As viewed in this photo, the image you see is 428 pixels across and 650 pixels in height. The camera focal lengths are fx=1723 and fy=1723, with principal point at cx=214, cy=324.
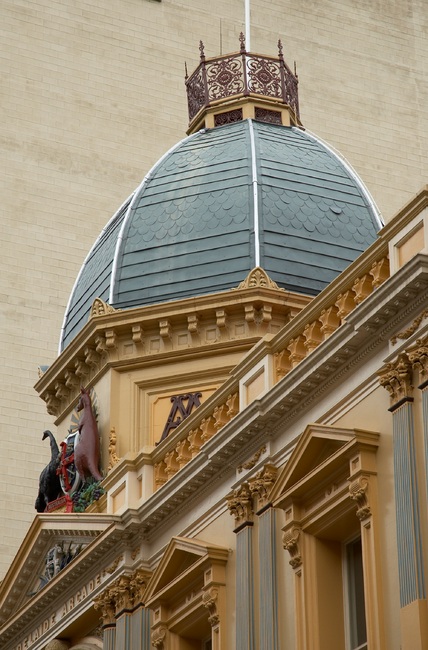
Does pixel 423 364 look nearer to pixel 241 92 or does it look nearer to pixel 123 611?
pixel 123 611

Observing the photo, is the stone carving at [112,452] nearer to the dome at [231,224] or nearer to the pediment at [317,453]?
the dome at [231,224]

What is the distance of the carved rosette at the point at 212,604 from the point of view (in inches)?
971

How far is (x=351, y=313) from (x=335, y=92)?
32662 millimetres

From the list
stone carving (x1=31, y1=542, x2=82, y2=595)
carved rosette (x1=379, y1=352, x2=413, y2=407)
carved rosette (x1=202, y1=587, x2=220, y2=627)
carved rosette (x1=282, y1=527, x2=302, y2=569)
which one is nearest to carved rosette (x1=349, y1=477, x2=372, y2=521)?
carved rosette (x1=379, y1=352, x2=413, y2=407)

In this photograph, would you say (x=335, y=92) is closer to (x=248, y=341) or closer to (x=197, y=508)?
(x=248, y=341)

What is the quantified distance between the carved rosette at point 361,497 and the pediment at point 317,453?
502mm

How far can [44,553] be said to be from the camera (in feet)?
104

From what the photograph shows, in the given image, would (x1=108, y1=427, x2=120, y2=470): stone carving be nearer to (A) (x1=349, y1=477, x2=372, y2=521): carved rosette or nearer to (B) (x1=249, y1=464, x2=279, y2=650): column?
(B) (x1=249, y1=464, x2=279, y2=650): column

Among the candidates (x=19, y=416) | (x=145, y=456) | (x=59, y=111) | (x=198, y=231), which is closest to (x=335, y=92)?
(x=59, y=111)

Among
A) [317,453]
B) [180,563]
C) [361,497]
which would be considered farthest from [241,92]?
[361,497]

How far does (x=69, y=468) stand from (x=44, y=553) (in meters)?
3.73

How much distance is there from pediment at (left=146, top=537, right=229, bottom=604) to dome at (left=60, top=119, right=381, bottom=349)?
32.3 feet

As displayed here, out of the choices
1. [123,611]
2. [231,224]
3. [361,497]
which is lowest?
[361,497]

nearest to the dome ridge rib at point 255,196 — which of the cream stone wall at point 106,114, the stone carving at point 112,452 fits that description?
the stone carving at point 112,452
